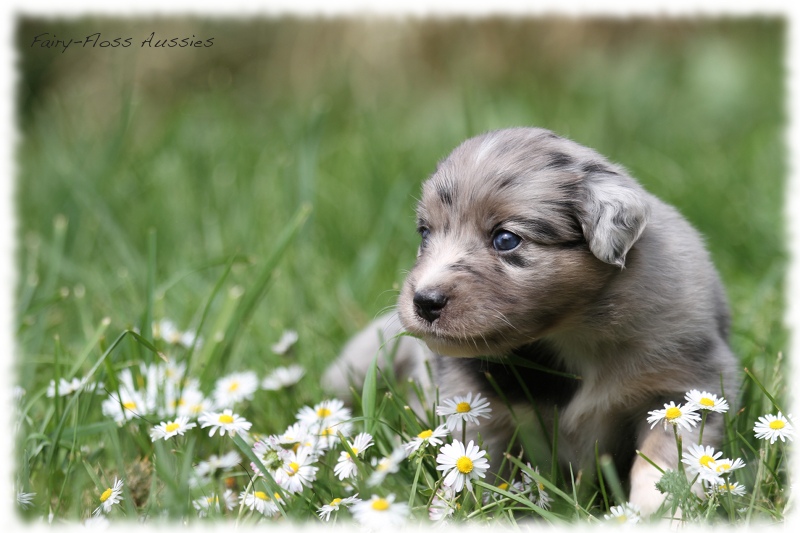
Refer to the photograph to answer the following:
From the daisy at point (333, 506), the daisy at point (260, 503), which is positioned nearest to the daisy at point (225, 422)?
the daisy at point (260, 503)

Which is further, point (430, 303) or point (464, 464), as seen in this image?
point (430, 303)

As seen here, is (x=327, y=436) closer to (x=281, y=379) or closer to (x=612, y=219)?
(x=281, y=379)

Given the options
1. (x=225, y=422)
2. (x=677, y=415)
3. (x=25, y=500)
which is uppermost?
(x=677, y=415)

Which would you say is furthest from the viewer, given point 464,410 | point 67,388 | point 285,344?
point 285,344

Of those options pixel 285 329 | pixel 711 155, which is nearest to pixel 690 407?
pixel 285 329

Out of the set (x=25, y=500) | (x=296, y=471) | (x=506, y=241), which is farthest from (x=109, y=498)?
(x=506, y=241)

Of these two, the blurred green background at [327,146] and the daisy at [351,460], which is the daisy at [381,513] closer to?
the daisy at [351,460]

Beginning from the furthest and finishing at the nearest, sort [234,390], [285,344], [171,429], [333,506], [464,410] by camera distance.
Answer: [285,344]
[234,390]
[171,429]
[464,410]
[333,506]
